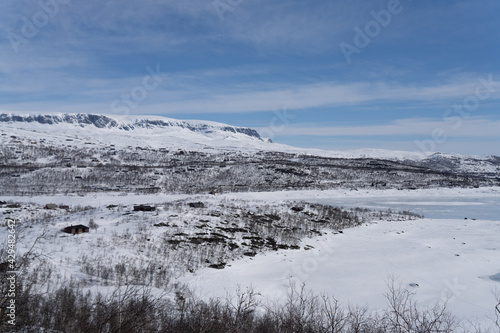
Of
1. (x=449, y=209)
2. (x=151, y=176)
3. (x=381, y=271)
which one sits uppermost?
(x=151, y=176)

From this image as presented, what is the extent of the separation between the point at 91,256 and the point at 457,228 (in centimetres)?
2699

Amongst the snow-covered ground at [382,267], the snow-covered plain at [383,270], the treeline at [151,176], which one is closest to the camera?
the snow-covered plain at [383,270]

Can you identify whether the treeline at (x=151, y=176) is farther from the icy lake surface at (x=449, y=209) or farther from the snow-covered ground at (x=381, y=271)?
the snow-covered ground at (x=381, y=271)

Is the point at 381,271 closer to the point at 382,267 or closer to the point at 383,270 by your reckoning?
the point at 383,270

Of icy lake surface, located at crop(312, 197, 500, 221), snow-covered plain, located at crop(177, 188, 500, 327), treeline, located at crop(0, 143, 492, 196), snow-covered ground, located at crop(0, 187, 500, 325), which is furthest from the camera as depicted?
treeline, located at crop(0, 143, 492, 196)

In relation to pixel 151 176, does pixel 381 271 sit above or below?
below

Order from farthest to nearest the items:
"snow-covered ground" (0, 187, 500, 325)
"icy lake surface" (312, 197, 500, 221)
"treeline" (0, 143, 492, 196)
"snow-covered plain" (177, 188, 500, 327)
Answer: "treeline" (0, 143, 492, 196), "icy lake surface" (312, 197, 500, 221), "snow-covered ground" (0, 187, 500, 325), "snow-covered plain" (177, 188, 500, 327)

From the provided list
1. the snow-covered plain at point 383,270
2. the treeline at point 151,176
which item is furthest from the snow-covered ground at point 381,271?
the treeline at point 151,176

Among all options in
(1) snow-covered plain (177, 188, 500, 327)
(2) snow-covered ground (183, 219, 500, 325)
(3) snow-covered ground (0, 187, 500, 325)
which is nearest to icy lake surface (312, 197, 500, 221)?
(3) snow-covered ground (0, 187, 500, 325)

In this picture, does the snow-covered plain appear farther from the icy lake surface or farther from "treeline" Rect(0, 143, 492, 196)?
"treeline" Rect(0, 143, 492, 196)

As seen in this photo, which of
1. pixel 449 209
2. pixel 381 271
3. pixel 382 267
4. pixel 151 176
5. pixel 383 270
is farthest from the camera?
→ pixel 151 176

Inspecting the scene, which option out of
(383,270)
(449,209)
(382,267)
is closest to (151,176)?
(449,209)

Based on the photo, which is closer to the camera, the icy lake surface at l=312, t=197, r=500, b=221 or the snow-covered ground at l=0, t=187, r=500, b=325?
the snow-covered ground at l=0, t=187, r=500, b=325

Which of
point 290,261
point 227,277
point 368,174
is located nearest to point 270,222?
point 290,261
